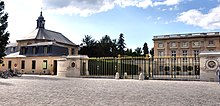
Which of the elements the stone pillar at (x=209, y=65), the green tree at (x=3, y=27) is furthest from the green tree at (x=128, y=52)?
the stone pillar at (x=209, y=65)

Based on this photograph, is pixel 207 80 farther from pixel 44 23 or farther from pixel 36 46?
pixel 44 23

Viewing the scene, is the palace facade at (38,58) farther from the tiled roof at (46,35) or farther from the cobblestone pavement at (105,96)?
the cobblestone pavement at (105,96)

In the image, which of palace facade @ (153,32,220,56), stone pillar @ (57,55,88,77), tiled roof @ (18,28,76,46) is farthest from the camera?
palace facade @ (153,32,220,56)

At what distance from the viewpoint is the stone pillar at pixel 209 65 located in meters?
20.2

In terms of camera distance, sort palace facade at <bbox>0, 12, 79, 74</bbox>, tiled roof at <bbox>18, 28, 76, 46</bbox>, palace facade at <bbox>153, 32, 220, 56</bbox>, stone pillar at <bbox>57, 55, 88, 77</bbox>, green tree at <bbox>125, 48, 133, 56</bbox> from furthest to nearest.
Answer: green tree at <bbox>125, 48, 133, 56</bbox>
palace facade at <bbox>153, 32, 220, 56</bbox>
tiled roof at <bbox>18, 28, 76, 46</bbox>
palace facade at <bbox>0, 12, 79, 74</bbox>
stone pillar at <bbox>57, 55, 88, 77</bbox>

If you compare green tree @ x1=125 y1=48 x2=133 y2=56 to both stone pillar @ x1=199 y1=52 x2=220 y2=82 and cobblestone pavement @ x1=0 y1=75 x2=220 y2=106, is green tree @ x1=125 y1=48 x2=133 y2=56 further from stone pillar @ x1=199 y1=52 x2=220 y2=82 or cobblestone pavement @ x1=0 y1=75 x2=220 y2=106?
cobblestone pavement @ x1=0 y1=75 x2=220 y2=106

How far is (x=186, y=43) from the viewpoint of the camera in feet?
202

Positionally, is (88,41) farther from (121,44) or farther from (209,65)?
(209,65)

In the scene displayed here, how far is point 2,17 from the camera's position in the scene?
1179 inches

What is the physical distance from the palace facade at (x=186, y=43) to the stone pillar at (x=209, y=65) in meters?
39.5

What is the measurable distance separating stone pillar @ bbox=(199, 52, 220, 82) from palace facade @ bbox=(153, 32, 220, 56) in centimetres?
3953

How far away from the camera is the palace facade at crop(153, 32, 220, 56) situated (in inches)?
2308

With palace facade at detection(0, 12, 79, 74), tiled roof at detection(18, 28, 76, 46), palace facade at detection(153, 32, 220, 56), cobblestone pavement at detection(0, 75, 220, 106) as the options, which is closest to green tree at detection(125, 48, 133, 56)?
palace facade at detection(153, 32, 220, 56)

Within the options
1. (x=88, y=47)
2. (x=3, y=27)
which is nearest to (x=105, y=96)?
(x=3, y=27)
